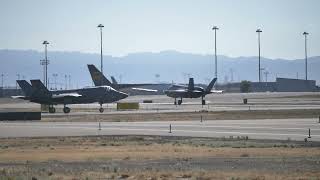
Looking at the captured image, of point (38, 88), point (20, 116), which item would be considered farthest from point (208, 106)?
point (20, 116)

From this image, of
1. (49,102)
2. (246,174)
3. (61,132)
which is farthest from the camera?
(49,102)

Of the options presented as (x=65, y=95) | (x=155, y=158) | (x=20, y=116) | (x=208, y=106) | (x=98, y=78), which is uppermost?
(x=98, y=78)

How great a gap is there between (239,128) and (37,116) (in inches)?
1127

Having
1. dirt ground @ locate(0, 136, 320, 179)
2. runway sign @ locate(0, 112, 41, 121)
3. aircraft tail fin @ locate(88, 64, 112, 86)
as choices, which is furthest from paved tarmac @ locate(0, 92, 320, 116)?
dirt ground @ locate(0, 136, 320, 179)

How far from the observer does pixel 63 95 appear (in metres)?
90.8

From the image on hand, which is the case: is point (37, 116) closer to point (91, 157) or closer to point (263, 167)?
point (91, 157)

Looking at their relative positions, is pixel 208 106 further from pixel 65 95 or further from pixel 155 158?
pixel 155 158

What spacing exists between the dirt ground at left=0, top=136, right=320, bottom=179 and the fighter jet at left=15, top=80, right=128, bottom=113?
47.0 metres

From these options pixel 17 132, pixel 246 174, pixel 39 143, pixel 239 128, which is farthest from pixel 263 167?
pixel 17 132

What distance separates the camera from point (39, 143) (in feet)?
131

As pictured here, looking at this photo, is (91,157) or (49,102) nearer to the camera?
(91,157)

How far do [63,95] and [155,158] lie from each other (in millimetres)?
63230

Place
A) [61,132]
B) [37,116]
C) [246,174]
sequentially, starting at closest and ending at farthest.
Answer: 1. [246,174]
2. [61,132]
3. [37,116]

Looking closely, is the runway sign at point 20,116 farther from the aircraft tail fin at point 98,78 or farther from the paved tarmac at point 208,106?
the aircraft tail fin at point 98,78
